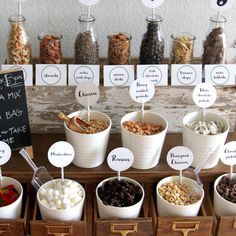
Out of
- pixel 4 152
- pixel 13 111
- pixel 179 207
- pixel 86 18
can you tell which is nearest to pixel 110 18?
pixel 86 18

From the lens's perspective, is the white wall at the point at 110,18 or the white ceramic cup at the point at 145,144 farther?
the white wall at the point at 110,18

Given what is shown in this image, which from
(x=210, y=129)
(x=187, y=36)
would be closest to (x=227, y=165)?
(x=210, y=129)

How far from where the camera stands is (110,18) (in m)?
1.69

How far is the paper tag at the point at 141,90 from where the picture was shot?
150 cm

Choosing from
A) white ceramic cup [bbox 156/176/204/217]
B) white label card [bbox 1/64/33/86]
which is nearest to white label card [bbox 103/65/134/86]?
white label card [bbox 1/64/33/86]

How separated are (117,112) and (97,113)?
0.33ft

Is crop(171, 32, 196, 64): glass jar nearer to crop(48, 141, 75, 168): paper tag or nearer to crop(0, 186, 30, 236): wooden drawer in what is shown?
crop(48, 141, 75, 168): paper tag

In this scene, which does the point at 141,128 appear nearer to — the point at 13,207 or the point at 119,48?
the point at 119,48

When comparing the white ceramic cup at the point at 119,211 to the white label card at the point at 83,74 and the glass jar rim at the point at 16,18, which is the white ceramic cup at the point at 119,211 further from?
the glass jar rim at the point at 16,18

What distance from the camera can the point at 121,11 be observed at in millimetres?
1679

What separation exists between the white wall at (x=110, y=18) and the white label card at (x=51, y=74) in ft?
0.73

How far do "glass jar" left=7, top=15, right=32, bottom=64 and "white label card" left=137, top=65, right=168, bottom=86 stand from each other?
390 mm

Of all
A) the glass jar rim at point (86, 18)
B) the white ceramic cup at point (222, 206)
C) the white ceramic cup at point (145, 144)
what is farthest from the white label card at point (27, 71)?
the white ceramic cup at point (222, 206)

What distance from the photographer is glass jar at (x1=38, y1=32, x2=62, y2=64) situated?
153 cm
